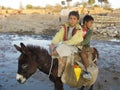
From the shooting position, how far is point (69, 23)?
20.3 ft

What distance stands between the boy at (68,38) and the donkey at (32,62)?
16 centimetres

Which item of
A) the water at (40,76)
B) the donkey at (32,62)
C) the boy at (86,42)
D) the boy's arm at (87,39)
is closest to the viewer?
the donkey at (32,62)

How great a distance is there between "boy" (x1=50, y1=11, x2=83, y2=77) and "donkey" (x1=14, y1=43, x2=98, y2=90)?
0.16 metres

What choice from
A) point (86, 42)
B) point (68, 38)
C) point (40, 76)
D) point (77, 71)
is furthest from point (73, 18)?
point (40, 76)

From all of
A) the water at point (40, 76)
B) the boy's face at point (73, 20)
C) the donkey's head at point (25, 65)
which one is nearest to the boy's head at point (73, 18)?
the boy's face at point (73, 20)

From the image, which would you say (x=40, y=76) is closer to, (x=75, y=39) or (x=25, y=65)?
(x=75, y=39)

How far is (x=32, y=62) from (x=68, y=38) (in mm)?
953

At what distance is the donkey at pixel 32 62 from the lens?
5625 mm

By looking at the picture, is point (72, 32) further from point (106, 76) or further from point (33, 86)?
point (106, 76)

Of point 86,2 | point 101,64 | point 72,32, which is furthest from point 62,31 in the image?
point 86,2

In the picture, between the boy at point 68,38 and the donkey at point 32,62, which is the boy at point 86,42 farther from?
the donkey at point 32,62

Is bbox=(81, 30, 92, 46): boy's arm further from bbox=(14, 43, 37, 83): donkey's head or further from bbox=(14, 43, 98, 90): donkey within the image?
bbox=(14, 43, 37, 83): donkey's head

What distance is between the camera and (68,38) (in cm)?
616

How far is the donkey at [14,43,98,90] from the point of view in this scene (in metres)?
5.62
